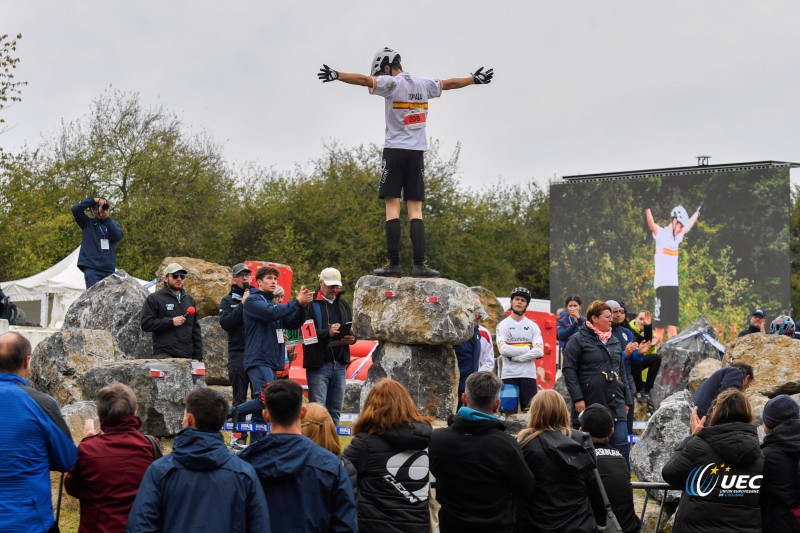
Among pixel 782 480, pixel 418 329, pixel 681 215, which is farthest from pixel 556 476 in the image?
pixel 681 215

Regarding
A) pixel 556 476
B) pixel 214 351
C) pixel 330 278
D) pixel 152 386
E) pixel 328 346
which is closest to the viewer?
pixel 556 476

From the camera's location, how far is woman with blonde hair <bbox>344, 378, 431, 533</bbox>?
5.59 m

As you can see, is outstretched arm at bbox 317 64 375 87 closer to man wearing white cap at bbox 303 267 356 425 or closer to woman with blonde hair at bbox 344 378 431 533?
man wearing white cap at bbox 303 267 356 425

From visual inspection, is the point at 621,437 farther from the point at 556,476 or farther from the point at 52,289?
the point at 52,289

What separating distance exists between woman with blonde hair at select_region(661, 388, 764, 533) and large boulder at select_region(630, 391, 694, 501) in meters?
2.95

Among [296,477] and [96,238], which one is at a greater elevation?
[96,238]

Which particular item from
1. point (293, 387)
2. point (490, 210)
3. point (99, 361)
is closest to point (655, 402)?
point (99, 361)

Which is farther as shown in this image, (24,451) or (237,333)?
(237,333)

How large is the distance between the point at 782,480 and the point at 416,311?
4992 millimetres

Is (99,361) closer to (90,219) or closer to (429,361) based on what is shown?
(90,219)

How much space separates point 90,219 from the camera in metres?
12.5

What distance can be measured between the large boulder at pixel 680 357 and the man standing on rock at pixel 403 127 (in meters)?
6.35

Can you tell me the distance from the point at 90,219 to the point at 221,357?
8.56 feet

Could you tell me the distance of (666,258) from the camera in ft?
96.2
